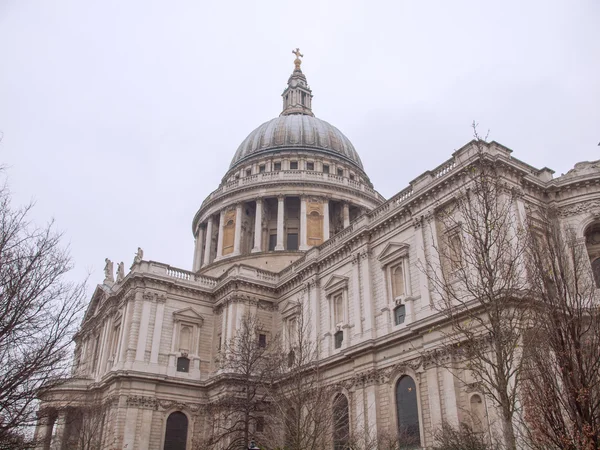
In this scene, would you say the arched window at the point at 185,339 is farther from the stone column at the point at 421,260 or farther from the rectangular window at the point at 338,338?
the stone column at the point at 421,260

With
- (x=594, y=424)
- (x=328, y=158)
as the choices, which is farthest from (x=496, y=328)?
(x=328, y=158)

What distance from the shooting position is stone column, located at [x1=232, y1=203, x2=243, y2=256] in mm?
51944

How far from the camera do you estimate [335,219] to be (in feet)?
181

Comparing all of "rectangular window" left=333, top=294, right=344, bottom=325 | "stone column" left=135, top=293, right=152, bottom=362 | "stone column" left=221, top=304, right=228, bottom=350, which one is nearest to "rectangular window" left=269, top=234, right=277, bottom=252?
"stone column" left=221, top=304, right=228, bottom=350

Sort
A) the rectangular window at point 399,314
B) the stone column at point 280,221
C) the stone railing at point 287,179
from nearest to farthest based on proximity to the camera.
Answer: the rectangular window at point 399,314 → the stone column at point 280,221 → the stone railing at point 287,179

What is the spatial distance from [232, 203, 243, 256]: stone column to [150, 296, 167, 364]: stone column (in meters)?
12.6

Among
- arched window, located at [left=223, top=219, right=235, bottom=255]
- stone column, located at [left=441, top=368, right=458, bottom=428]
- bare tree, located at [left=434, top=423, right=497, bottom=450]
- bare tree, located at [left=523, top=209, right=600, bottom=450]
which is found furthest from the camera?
arched window, located at [left=223, top=219, right=235, bottom=255]

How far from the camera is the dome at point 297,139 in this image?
201ft

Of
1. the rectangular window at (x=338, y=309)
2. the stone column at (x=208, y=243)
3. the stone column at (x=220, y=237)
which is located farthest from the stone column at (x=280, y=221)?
the rectangular window at (x=338, y=309)

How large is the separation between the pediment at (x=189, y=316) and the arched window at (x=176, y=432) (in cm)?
647

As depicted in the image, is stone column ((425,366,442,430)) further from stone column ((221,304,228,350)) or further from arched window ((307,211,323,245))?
arched window ((307,211,323,245))

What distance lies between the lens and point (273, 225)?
2135 inches

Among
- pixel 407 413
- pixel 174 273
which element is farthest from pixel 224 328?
pixel 407 413

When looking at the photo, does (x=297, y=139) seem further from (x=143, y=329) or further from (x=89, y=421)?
(x=89, y=421)
